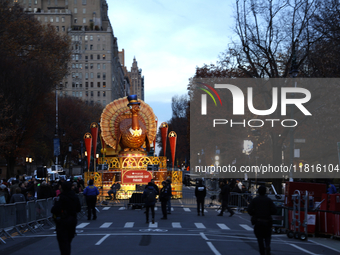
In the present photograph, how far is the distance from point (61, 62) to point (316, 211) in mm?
35091

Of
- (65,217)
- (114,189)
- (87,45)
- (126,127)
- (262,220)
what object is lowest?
(114,189)

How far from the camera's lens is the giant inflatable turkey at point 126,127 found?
102 ft

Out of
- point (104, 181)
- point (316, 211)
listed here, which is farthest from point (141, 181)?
point (316, 211)

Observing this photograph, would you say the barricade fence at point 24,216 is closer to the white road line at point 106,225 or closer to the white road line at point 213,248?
the white road line at point 106,225

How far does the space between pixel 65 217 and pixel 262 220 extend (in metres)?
4.04

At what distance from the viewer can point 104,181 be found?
99.9 feet

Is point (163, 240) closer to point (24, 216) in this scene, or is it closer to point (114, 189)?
point (24, 216)

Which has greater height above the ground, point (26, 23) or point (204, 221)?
point (26, 23)

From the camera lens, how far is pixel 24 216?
15664mm

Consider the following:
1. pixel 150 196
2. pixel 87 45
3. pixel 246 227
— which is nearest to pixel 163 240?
pixel 150 196

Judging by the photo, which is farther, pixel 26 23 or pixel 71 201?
pixel 26 23

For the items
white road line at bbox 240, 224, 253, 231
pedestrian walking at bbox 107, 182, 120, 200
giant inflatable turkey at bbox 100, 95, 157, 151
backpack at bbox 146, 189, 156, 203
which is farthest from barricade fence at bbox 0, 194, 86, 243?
giant inflatable turkey at bbox 100, 95, 157, 151

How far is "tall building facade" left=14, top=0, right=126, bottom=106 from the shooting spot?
399 ft

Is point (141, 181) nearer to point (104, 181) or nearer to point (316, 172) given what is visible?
point (104, 181)
